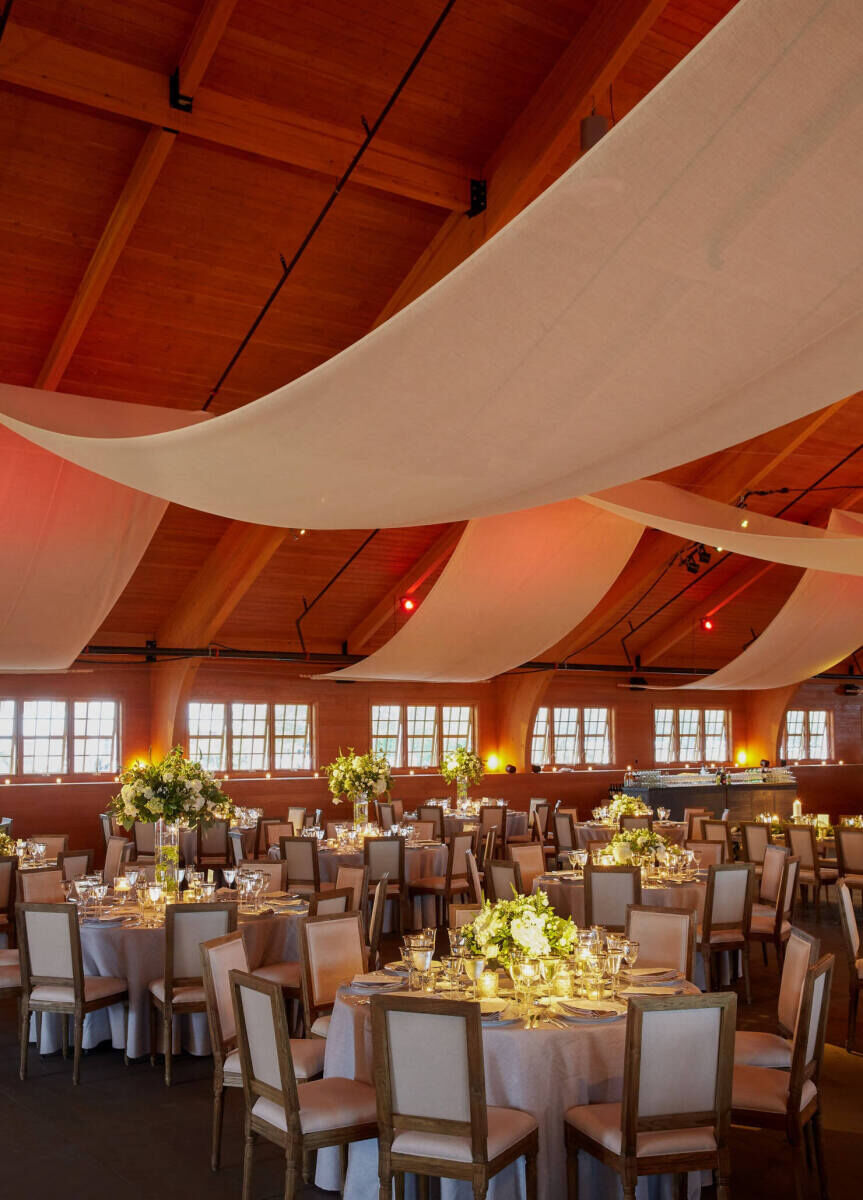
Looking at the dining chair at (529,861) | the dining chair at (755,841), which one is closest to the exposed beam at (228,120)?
the dining chair at (529,861)

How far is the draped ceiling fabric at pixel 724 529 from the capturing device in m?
7.23

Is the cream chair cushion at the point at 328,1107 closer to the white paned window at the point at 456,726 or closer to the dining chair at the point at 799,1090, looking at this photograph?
the dining chair at the point at 799,1090

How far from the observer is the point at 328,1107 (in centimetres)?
383

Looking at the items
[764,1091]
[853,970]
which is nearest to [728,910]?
[853,970]

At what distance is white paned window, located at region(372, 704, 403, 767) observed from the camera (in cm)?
1741

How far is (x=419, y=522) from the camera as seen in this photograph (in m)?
5.62

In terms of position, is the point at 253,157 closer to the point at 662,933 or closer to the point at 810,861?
the point at 662,933

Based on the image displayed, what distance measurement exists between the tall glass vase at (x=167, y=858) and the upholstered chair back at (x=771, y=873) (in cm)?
474

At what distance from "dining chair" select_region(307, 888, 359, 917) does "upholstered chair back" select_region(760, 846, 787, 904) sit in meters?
4.10

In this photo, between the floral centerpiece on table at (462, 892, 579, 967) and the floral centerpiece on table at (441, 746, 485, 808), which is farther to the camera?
the floral centerpiece on table at (441, 746, 485, 808)

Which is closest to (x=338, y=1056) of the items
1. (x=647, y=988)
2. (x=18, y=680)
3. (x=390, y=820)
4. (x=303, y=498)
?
(x=647, y=988)

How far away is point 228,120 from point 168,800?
4.57m

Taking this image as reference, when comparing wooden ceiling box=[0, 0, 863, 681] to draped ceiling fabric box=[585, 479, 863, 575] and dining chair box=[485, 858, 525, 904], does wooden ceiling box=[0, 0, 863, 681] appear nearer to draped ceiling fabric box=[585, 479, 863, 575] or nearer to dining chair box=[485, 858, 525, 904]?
draped ceiling fabric box=[585, 479, 863, 575]

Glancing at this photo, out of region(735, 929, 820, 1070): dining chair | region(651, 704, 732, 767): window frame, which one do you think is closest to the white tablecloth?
region(735, 929, 820, 1070): dining chair
